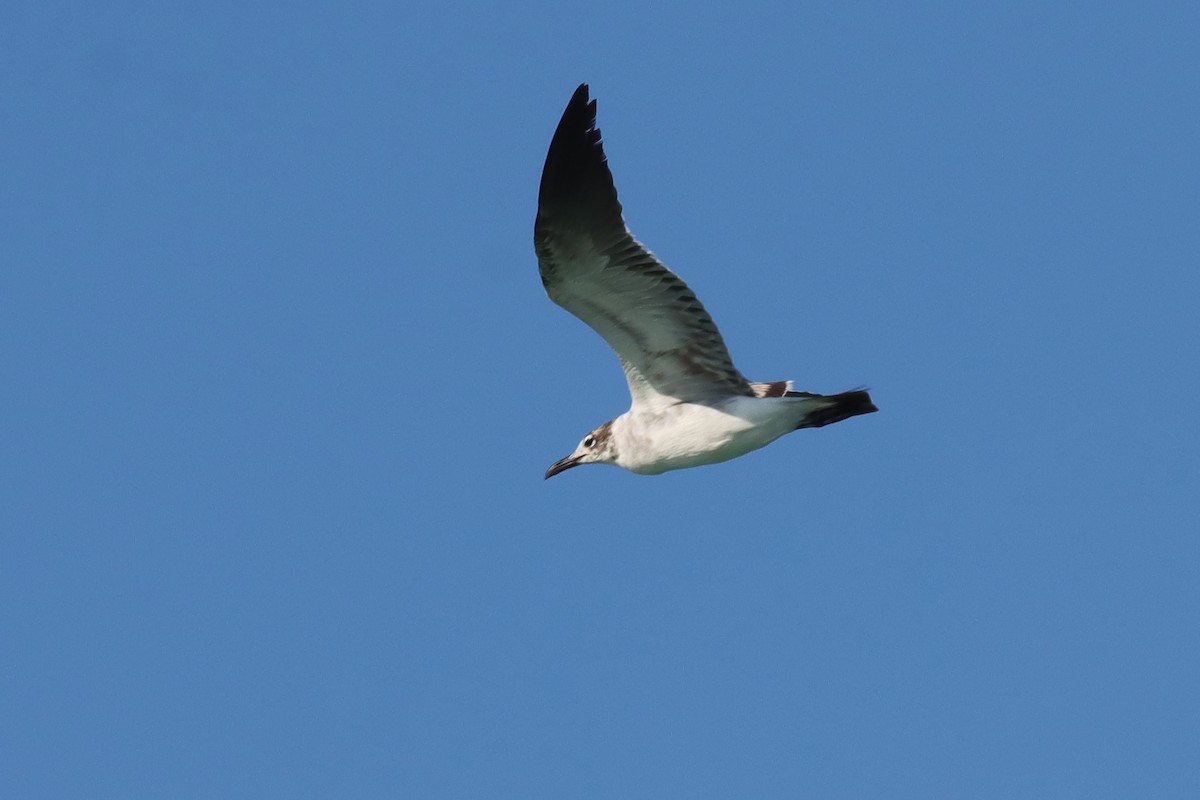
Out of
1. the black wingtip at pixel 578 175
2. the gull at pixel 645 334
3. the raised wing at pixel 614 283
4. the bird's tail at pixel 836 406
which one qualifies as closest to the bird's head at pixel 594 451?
the gull at pixel 645 334

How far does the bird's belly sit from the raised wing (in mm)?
234

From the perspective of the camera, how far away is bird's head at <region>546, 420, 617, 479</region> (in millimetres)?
17922

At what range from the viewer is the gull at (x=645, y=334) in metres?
15.6

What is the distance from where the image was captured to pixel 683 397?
1697 centimetres

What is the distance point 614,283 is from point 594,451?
2.60 meters

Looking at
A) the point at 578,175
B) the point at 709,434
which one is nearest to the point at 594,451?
the point at 709,434

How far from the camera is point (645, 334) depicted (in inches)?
654

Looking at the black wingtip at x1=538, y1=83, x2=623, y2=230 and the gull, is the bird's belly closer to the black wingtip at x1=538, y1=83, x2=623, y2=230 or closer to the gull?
the gull

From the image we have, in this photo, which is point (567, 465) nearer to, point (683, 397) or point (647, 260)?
point (683, 397)

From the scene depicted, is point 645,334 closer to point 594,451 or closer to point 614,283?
point 614,283

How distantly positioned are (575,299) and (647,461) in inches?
74.8

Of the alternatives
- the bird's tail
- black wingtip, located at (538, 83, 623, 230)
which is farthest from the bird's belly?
black wingtip, located at (538, 83, 623, 230)

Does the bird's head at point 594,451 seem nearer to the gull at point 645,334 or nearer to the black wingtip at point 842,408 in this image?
the gull at point 645,334

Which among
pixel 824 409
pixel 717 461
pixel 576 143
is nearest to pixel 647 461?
pixel 717 461
